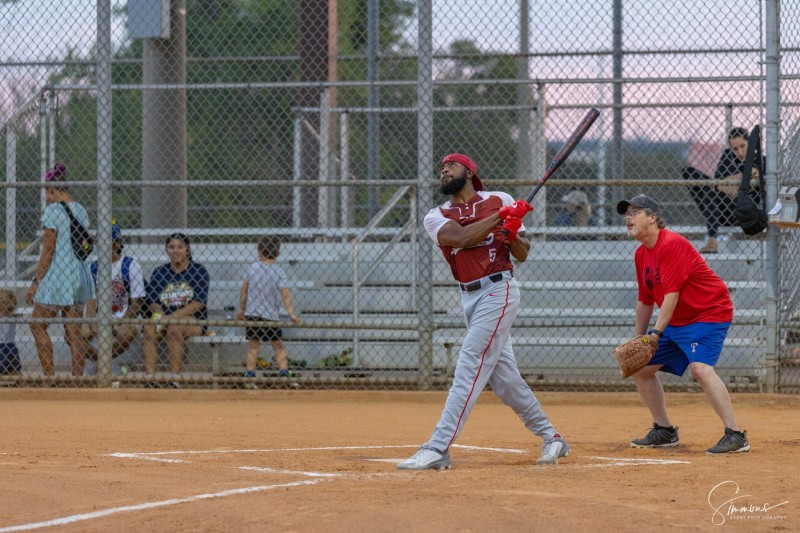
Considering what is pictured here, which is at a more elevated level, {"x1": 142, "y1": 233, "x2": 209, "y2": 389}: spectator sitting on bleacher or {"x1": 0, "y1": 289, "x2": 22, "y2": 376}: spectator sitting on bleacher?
{"x1": 142, "y1": 233, "x2": 209, "y2": 389}: spectator sitting on bleacher

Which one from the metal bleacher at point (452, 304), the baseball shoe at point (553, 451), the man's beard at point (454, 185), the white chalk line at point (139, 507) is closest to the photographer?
the white chalk line at point (139, 507)

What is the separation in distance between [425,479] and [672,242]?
7.74ft

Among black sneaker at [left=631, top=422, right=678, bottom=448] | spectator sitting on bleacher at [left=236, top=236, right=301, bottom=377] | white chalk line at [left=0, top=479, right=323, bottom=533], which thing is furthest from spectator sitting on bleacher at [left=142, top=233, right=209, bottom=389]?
white chalk line at [left=0, top=479, right=323, bottom=533]

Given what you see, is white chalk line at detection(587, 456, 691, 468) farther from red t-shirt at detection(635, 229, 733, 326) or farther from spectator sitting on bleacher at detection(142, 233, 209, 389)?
spectator sitting on bleacher at detection(142, 233, 209, 389)

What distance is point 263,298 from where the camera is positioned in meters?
11.1

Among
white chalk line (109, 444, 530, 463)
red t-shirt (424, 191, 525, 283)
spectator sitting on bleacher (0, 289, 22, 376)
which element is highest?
red t-shirt (424, 191, 525, 283)

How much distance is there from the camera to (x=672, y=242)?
270 inches

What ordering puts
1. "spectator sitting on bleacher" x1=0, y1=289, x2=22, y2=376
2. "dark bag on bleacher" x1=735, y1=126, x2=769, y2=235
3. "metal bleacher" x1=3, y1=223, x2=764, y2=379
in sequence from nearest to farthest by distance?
1. "dark bag on bleacher" x1=735, y1=126, x2=769, y2=235
2. "metal bleacher" x1=3, y1=223, x2=764, y2=379
3. "spectator sitting on bleacher" x1=0, y1=289, x2=22, y2=376

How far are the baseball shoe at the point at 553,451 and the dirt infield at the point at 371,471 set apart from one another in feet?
0.23

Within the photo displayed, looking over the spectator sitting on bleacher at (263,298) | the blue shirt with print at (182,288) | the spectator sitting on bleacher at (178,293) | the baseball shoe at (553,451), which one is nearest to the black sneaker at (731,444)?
the baseball shoe at (553,451)

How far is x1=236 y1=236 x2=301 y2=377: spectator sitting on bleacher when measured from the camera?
11.0m

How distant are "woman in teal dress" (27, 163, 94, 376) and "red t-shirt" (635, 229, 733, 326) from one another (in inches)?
242

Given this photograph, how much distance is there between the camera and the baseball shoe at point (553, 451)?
6.25 metres

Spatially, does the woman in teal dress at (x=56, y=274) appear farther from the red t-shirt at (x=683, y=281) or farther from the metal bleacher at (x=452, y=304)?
the red t-shirt at (x=683, y=281)
